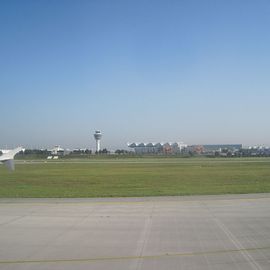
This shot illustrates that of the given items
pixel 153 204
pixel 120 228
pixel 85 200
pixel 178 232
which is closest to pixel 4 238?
pixel 120 228

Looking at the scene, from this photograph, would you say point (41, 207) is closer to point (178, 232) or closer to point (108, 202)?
point (108, 202)

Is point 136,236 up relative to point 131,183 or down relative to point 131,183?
down

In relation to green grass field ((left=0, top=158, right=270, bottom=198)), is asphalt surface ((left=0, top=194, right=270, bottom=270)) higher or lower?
lower

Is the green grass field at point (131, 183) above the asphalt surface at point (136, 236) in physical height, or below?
above

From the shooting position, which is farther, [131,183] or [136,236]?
[131,183]

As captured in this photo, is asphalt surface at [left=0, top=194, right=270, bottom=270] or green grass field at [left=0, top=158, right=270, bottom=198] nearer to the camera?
asphalt surface at [left=0, top=194, right=270, bottom=270]

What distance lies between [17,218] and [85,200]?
697 centimetres

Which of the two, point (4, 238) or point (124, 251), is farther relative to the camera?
point (4, 238)

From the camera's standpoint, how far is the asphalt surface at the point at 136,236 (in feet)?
32.0

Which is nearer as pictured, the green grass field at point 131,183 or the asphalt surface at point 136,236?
the asphalt surface at point 136,236

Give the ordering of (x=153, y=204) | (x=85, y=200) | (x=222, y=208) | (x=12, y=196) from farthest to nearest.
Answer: (x=12, y=196) < (x=85, y=200) < (x=153, y=204) < (x=222, y=208)

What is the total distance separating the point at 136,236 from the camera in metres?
12.7

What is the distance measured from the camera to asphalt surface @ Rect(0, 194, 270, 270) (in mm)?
9766

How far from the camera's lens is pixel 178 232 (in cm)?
1334
